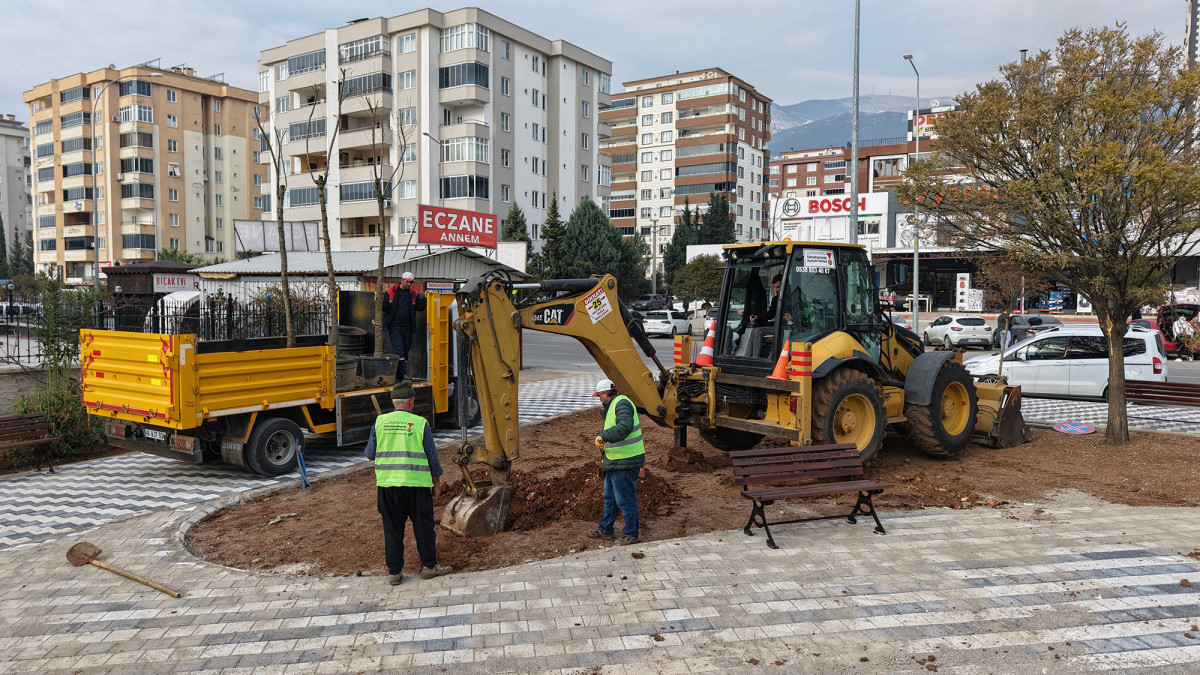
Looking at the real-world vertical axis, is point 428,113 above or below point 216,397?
above

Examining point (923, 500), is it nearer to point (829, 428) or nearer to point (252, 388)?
point (829, 428)

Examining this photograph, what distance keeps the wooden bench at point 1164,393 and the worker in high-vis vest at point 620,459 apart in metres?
10.5

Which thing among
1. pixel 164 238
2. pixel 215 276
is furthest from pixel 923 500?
pixel 164 238

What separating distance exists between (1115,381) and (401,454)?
32.3ft

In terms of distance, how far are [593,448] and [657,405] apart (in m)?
2.65

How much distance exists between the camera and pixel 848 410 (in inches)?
354

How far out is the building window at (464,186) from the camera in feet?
157

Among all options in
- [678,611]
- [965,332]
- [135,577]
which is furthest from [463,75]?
[678,611]

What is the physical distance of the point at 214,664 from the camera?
465 centimetres

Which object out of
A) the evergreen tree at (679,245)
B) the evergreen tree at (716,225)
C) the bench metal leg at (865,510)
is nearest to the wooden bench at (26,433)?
the bench metal leg at (865,510)

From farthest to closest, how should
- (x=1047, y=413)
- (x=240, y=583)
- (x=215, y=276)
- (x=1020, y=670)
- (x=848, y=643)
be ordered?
(x=215, y=276), (x=1047, y=413), (x=240, y=583), (x=848, y=643), (x=1020, y=670)

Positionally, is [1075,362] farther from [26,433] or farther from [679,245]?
[679,245]

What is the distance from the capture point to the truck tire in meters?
9.52

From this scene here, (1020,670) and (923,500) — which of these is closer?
(1020,670)
